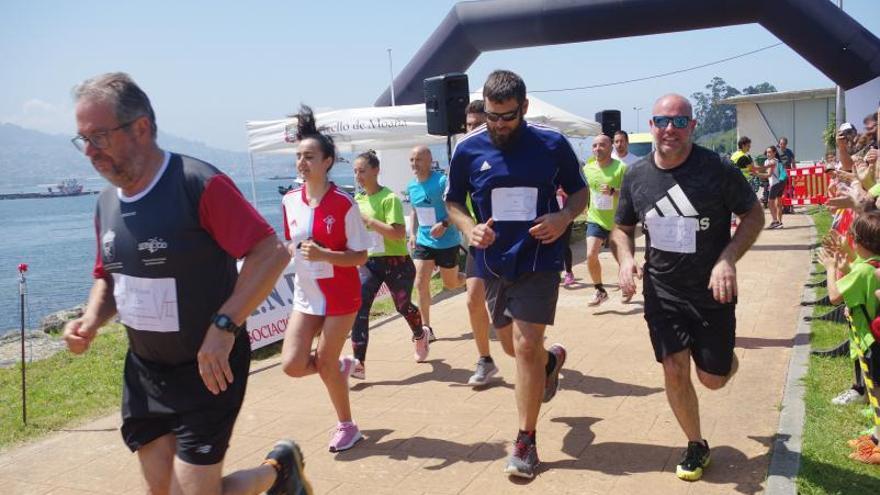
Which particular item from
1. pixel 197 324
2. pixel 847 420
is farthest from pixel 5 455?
pixel 847 420

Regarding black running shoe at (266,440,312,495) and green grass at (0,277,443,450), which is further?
green grass at (0,277,443,450)

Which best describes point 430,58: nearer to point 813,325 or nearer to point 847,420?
point 813,325

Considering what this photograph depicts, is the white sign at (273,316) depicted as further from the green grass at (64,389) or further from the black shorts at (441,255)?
the black shorts at (441,255)

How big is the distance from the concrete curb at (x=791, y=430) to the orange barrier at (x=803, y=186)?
1552 cm

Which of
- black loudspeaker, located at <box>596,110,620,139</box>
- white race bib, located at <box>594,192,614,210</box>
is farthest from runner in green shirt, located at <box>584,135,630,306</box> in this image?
black loudspeaker, located at <box>596,110,620,139</box>

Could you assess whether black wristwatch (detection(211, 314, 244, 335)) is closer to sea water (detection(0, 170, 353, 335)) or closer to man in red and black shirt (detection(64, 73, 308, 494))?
man in red and black shirt (detection(64, 73, 308, 494))

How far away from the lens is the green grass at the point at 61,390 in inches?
233

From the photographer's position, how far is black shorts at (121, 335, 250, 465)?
2787 mm

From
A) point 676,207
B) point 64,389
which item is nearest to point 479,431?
point 676,207

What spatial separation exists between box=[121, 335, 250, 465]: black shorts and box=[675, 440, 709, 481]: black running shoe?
2445 millimetres

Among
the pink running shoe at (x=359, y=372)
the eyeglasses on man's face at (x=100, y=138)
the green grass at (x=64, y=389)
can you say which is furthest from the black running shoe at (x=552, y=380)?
the green grass at (x=64, y=389)

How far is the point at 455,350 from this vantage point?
24.5 ft

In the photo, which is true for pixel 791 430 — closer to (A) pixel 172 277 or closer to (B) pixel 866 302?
(B) pixel 866 302

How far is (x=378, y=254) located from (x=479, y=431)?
85.4 inches
